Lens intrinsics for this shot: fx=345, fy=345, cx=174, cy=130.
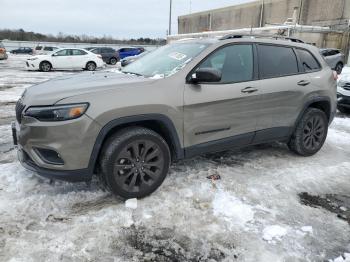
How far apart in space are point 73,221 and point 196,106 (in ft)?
5.72

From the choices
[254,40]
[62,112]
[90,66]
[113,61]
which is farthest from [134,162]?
[113,61]

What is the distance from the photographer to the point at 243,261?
2.81 m

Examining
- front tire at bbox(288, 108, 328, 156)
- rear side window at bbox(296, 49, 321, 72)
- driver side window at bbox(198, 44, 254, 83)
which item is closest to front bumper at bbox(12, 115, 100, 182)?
driver side window at bbox(198, 44, 254, 83)

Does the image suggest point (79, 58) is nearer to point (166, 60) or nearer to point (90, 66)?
point (90, 66)

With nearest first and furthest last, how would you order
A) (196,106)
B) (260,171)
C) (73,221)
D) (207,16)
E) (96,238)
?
1. (96,238)
2. (73,221)
3. (196,106)
4. (260,171)
5. (207,16)

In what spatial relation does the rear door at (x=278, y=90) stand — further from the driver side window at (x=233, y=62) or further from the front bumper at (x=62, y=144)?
the front bumper at (x=62, y=144)

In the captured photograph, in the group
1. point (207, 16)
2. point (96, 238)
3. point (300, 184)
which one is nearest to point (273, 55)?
point (300, 184)

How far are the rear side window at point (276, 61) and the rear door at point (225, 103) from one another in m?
0.18

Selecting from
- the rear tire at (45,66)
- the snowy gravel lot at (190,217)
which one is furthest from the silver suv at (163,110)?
the rear tire at (45,66)

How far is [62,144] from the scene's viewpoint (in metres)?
3.22

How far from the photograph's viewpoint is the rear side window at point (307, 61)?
509 centimetres

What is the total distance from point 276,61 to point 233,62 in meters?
0.82

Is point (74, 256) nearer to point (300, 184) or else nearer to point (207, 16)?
point (300, 184)

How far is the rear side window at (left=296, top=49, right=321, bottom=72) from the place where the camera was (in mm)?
5094
